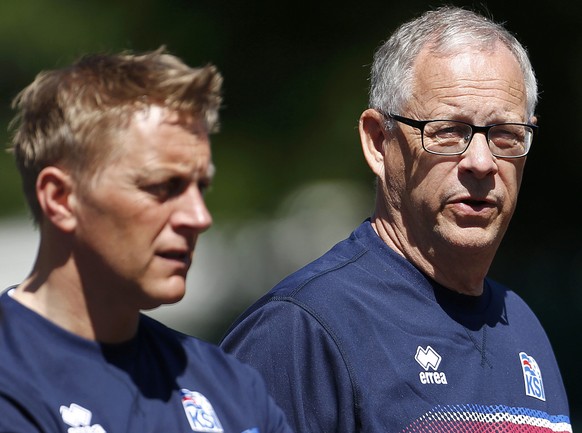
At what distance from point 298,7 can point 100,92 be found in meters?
8.32

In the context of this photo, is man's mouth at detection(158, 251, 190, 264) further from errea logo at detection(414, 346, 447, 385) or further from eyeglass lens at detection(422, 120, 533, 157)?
eyeglass lens at detection(422, 120, 533, 157)

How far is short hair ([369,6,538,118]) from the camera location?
3.58 meters

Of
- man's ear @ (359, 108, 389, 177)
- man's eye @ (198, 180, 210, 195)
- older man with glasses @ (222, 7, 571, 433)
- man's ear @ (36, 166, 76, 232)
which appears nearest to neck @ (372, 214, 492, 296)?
older man with glasses @ (222, 7, 571, 433)

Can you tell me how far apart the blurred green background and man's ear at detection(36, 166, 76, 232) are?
7.44 meters

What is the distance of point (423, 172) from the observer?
11.5 feet

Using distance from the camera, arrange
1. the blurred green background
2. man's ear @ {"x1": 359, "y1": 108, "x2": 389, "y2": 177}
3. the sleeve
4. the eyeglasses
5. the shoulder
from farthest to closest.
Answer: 1. the blurred green background
2. man's ear @ {"x1": 359, "y1": 108, "x2": 389, "y2": 177}
3. the eyeglasses
4. the sleeve
5. the shoulder

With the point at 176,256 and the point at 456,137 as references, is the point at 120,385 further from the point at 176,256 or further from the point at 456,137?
the point at 456,137

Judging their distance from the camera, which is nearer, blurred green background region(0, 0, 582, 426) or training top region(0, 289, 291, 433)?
training top region(0, 289, 291, 433)

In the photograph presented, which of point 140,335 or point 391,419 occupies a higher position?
point 140,335

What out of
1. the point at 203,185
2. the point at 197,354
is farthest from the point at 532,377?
the point at 203,185

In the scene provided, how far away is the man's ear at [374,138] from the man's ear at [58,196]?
1.51 meters

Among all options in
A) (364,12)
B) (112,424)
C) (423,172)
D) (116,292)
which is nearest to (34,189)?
(116,292)

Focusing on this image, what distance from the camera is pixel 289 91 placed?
10.7 m

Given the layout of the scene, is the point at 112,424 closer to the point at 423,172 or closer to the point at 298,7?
the point at 423,172
